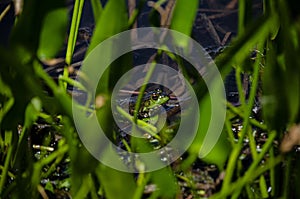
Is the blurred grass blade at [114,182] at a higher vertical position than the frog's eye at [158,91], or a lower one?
higher

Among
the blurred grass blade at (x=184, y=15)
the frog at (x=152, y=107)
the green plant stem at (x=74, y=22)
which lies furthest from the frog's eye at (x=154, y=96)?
the blurred grass blade at (x=184, y=15)

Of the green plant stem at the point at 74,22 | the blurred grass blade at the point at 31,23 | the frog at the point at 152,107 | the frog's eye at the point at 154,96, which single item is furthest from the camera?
the frog's eye at the point at 154,96

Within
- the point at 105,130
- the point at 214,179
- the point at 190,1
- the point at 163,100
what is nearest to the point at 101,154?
the point at 105,130

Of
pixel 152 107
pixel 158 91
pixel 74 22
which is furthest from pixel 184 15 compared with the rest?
pixel 158 91

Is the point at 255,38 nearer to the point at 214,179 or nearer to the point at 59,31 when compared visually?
the point at 59,31

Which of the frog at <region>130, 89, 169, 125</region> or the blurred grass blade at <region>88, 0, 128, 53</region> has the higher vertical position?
the blurred grass blade at <region>88, 0, 128, 53</region>

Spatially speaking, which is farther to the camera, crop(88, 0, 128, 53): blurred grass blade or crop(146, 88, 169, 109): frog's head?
crop(146, 88, 169, 109): frog's head

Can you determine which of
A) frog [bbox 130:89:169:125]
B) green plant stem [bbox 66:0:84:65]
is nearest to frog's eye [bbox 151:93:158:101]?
frog [bbox 130:89:169:125]

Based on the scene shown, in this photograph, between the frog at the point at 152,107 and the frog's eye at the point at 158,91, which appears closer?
the frog at the point at 152,107

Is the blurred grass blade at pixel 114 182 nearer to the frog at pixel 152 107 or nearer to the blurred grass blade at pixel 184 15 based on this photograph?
the blurred grass blade at pixel 184 15

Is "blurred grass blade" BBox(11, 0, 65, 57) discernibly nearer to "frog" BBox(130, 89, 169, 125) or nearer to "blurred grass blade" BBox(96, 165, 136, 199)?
"blurred grass blade" BBox(96, 165, 136, 199)

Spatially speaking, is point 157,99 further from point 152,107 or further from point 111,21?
point 111,21
